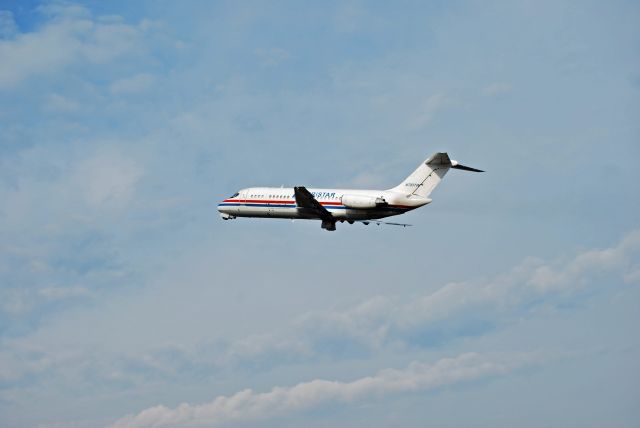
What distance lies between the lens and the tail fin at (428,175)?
88438 mm

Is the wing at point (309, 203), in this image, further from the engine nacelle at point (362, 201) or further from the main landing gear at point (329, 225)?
the engine nacelle at point (362, 201)

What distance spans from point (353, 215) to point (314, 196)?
461cm

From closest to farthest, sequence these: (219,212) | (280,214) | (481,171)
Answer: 1. (481,171)
2. (280,214)
3. (219,212)

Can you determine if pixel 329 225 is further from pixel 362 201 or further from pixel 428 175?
pixel 428 175

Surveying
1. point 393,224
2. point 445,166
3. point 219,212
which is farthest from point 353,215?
point 219,212

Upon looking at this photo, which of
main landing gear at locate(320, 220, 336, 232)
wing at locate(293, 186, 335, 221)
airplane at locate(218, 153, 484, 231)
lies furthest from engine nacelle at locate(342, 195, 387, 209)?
main landing gear at locate(320, 220, 336, 232)

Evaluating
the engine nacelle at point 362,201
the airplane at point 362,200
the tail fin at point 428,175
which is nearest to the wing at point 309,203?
the airplane at point 362,200

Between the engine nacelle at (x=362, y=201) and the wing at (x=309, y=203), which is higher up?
the wing at (x=309, y=203)

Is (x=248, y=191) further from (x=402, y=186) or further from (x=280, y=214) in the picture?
(x=402, y=186)

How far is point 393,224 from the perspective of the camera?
3563 inches

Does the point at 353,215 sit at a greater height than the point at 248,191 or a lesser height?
lesser

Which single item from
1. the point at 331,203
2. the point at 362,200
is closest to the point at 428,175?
the point at 362,200

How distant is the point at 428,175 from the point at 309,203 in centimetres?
1176

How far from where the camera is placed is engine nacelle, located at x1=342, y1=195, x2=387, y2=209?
3467 inches
